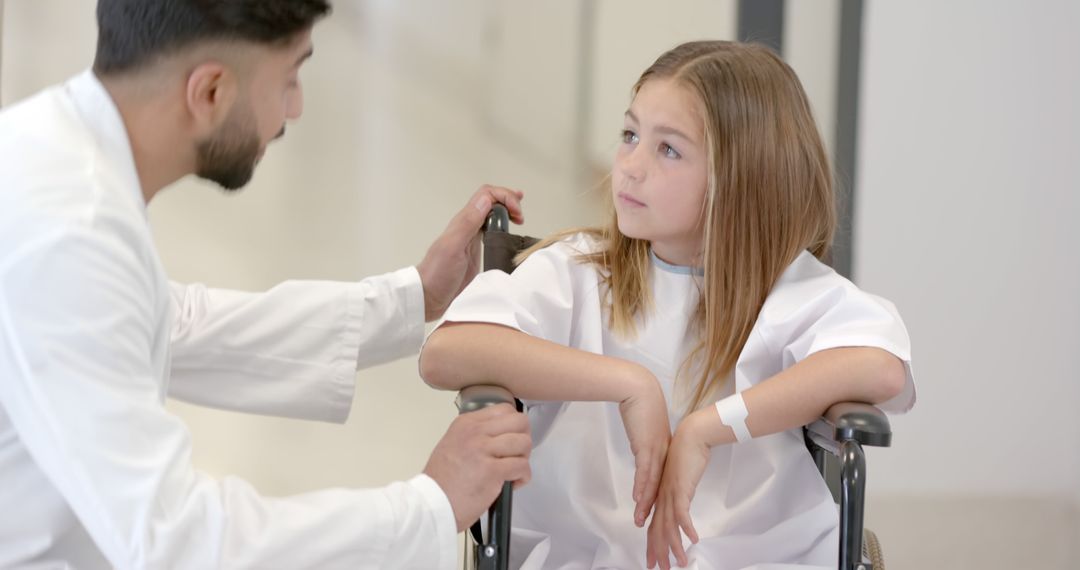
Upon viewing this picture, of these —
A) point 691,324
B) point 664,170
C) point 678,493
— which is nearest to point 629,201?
point 664,170

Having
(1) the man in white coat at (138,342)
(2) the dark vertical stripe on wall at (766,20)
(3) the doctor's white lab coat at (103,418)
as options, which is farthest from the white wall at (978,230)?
(3) the doctor's white lab coat at (103,418)

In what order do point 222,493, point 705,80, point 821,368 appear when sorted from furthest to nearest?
point 705,80 → point 821,368 → point 222,493

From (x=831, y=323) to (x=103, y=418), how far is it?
0.87 meters

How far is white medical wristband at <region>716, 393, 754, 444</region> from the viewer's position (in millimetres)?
1360

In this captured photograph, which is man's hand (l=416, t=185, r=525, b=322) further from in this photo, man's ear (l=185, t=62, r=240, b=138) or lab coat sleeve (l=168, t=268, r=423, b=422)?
man's ear (l=185, t=62, r=240, b=138)

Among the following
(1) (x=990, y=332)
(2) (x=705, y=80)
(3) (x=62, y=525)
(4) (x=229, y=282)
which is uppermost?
(2) (x=705, y=80)

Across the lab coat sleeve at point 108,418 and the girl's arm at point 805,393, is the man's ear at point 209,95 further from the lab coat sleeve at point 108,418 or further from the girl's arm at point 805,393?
the girl's arm at point 805,393

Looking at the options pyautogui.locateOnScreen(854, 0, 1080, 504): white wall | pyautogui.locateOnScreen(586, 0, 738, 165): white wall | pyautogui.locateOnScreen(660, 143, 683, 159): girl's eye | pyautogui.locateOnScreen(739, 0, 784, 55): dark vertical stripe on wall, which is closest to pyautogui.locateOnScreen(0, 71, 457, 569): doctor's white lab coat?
pyautogui.locateOnScreen(660, 143, 683, 159): girl's eye

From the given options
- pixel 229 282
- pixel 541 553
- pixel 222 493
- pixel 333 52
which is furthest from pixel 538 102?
pixel 222 493

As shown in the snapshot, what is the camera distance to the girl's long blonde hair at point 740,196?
1528 millimetres

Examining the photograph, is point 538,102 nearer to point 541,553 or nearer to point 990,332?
point 990,332

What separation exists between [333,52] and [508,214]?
1308 mm

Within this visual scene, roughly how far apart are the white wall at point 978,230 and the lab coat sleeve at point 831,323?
1.54 m

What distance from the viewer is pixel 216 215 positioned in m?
3.02
